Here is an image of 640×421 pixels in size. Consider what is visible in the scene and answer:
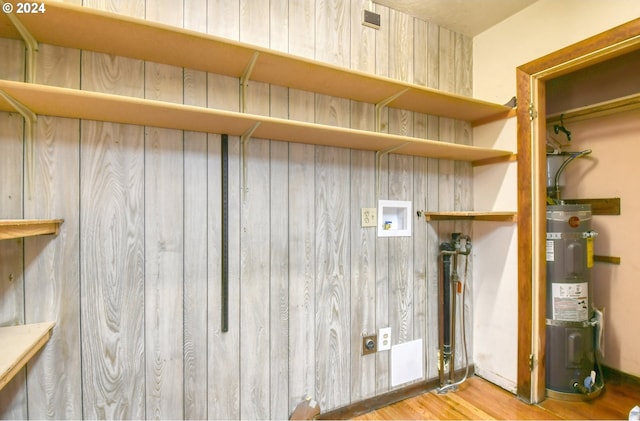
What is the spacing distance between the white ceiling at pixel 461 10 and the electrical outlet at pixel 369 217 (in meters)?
1.27

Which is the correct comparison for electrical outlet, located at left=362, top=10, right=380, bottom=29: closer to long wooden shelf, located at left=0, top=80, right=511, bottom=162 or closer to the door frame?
long wooden shelf, located at left=0, top=80, right=511, bottom=162

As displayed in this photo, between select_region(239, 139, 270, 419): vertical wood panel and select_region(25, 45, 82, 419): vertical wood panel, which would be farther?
select_region(239, 139, 270, 419): vertical wood panel

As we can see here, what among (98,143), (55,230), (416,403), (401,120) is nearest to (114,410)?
(55,230)

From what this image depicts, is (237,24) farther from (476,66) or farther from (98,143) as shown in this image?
(476,66)

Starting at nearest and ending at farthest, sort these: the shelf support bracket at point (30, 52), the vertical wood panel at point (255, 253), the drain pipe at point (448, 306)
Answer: the shelf support bracket at point (30, 52)
the vertical wood panel at point (255, 253)
the drain pipe at point (448, 306)

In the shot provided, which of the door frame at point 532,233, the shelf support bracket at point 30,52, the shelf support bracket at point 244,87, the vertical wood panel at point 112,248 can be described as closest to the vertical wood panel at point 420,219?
the door frame at point 532,233

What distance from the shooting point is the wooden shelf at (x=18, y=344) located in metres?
0.87

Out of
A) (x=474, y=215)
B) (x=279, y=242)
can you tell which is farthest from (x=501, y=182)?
(x=279, y=242)

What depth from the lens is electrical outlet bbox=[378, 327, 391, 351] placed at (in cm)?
186

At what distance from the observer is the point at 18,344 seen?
1.00m

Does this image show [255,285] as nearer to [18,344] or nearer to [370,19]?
[18,344]

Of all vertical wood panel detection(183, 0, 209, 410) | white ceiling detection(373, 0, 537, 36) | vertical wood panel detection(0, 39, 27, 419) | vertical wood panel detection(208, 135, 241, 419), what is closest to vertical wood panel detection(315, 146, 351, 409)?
vertical wood panel detection(208, 135, 241, 419)

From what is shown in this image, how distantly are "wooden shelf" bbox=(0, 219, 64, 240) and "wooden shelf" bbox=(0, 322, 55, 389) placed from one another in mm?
365

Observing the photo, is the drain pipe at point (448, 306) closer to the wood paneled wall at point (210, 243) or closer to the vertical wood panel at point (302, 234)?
the wood paneled wall at point (210, 243)
